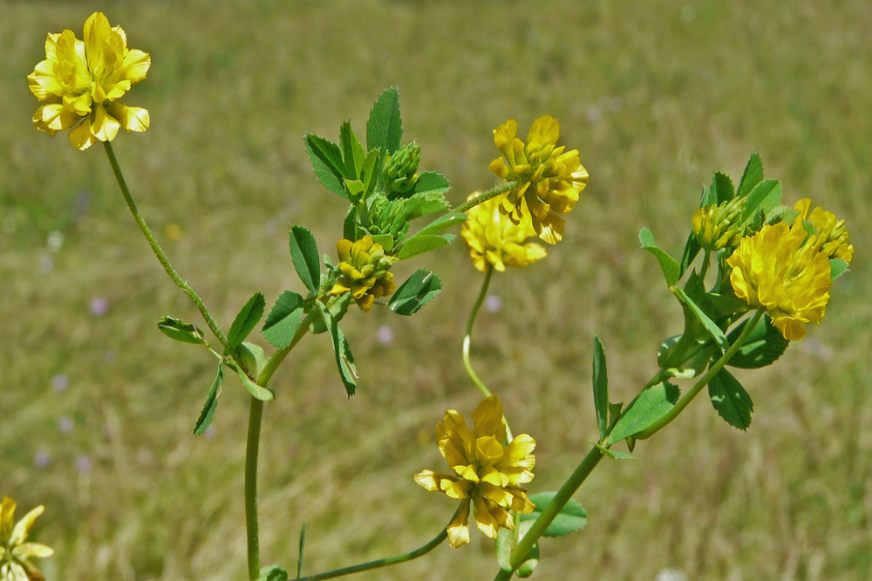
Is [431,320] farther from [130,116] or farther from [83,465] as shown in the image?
[130,116]

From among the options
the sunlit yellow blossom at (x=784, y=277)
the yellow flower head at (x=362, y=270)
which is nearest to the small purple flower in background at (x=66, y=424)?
the yellow flower head at (x=362, y=270)

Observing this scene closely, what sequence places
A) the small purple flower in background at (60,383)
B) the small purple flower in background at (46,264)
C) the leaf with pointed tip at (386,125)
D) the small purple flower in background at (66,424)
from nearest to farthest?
the leaf with pointed tip at (386,125), the small purple flower in background at (66,424), the small purple flower in background at (60,383), the small purple flower in background at (46,264)

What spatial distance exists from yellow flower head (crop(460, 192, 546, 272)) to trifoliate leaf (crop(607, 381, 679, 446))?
0.18 meters

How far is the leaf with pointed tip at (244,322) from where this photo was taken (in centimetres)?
53

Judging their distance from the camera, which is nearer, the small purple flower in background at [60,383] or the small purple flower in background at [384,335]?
the small purple flower in background at [60,383]

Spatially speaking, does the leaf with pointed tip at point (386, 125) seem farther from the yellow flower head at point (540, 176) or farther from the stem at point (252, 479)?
the stem at point (252, 479)

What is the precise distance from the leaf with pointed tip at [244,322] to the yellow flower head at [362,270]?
0.08 metres

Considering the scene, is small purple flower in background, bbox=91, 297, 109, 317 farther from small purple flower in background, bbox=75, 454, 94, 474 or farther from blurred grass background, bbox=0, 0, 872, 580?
small purple flower in background, bbox=75, 454, 94, 474

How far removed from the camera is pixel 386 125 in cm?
58

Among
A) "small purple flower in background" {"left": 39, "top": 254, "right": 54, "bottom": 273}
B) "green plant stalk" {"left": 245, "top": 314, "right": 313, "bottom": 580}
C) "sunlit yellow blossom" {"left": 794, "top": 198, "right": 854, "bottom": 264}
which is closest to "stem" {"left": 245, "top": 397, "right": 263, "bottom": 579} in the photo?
"green plant stalk" {"left": 245, "top": 314, "right": 313, "bottom": 580}

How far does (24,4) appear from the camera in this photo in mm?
6562

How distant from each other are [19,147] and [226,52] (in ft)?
5.74

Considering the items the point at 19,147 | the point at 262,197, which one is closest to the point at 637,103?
the point at 262,197

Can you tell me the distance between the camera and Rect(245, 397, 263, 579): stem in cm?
50
